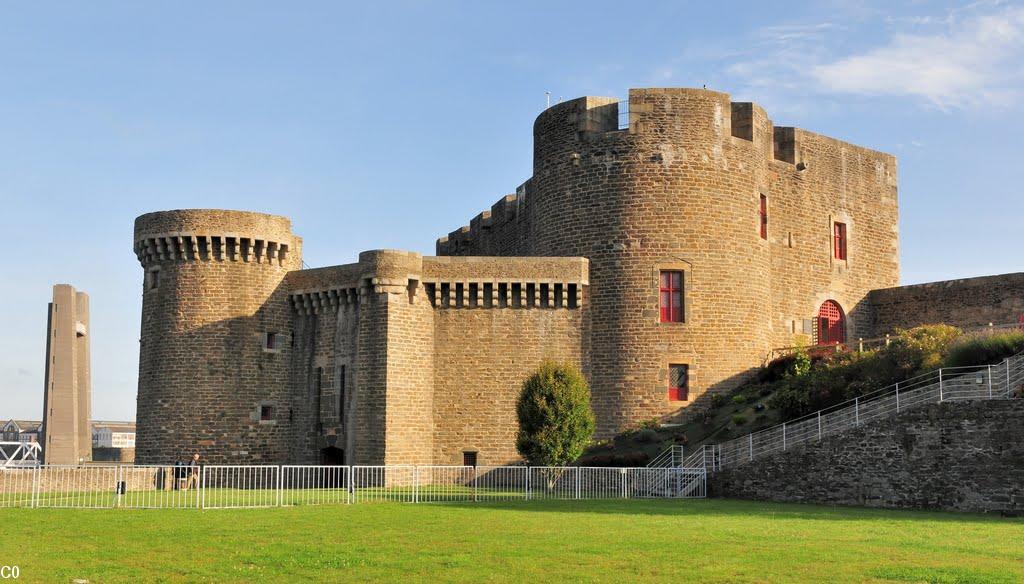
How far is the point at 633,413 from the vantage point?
1480 inches

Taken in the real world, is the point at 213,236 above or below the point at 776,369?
above

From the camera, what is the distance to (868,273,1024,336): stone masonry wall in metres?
39.6

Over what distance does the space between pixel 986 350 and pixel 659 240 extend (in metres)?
11.5

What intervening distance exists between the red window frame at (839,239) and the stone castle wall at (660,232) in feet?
12.3

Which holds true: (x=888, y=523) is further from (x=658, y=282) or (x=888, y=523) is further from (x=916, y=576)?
(x=658, y=282)

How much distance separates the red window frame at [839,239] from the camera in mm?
44500

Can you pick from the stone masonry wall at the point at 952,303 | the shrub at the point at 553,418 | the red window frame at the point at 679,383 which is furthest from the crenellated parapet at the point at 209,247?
the stone masonry wall at the point at 952,303

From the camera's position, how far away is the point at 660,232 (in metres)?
38.4

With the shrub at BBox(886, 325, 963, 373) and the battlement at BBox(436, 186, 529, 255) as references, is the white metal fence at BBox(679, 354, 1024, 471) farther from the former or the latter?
the battlement at BBox(436, 186, 529, 255)

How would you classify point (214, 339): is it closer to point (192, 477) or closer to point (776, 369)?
point (192, 477)

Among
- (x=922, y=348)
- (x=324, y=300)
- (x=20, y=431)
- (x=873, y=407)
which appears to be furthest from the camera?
(x=20, y=431)

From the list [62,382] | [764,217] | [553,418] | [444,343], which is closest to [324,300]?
[444,343]

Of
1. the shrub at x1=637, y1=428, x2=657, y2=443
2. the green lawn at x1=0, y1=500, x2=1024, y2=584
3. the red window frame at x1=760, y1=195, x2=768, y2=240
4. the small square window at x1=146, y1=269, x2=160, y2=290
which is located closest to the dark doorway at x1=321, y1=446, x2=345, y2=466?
the small square window at x1=146, y1=269, x2=160, y2=290

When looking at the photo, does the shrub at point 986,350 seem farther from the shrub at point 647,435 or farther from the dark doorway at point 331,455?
the dark doorway at point 331,455
